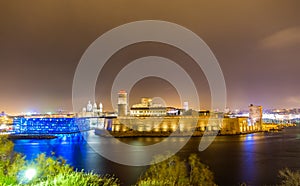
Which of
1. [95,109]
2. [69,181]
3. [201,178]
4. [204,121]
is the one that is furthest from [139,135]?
[95,109]

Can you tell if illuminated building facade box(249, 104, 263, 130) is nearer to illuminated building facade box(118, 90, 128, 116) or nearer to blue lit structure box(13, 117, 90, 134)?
illuminated building facade box(118, 90, 128, 116)

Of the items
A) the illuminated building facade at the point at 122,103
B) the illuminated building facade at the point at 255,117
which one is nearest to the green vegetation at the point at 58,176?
the illuminated building facade at the point at 122,103

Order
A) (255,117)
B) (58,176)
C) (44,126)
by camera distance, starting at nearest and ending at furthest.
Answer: (58,176) < (44,126) < (255,117)

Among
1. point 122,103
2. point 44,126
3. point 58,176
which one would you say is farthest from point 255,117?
point 58,176

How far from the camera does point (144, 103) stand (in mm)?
34844

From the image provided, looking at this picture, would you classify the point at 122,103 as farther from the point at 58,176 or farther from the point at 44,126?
the point at 58,176

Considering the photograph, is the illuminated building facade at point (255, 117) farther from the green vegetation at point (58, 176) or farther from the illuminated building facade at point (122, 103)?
the green vegetation at point (58, 176)

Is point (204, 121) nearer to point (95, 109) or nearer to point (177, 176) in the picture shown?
point (177, 176)

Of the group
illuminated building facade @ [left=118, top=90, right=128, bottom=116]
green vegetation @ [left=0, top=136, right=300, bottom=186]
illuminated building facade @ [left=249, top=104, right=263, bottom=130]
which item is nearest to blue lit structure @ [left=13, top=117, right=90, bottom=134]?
illuminated building facade @ [left=118, top=90, right=128, bottom=116]

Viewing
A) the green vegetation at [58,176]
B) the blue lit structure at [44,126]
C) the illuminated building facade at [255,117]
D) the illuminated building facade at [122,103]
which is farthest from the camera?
the illuminated building facade at [255,117]

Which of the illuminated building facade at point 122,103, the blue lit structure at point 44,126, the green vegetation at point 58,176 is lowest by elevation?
the green vegetation at point 58,176

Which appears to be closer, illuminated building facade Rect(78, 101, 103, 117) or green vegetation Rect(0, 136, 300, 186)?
green vegetation Rect(0, 136, 300, 186)

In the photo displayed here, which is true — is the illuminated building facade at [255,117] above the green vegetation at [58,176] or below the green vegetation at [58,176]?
above

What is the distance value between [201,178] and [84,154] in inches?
294
